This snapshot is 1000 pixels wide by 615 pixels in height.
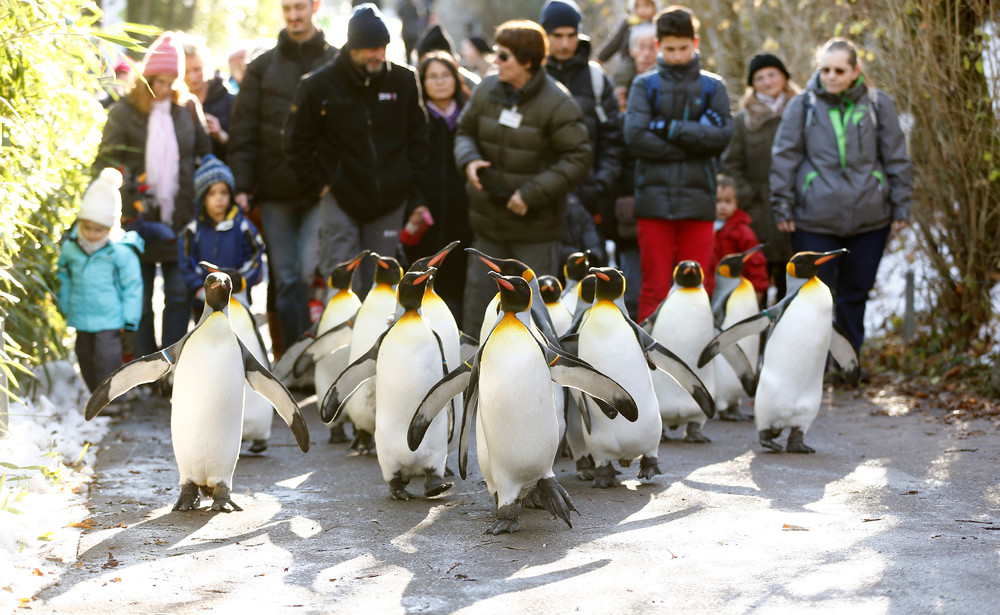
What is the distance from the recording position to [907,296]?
26.7 ft

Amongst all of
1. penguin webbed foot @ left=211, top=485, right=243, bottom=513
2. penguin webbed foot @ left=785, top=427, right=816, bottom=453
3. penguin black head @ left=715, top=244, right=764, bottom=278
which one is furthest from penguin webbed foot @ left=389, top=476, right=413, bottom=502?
penguin black head @ left=715, top=244, right=764, bottom=278

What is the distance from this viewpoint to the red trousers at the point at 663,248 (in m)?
7.07

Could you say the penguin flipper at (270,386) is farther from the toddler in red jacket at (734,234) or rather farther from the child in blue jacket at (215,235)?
the toddler in red jacket at (734,234)

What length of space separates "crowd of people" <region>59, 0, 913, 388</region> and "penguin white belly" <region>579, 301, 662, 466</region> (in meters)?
1.85

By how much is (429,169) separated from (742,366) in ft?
8.61

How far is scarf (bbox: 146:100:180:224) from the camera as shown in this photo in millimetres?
7156

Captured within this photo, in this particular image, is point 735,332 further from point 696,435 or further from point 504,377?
point 504,377

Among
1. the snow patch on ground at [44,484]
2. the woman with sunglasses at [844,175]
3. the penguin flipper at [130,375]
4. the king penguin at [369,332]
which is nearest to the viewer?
the snow patch on ground at [44,484]

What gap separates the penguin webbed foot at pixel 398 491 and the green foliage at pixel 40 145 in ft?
5.07

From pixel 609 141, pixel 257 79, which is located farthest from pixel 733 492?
pixel 257 79

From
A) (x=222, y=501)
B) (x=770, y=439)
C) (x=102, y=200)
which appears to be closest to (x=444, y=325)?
(x=222, y=501)

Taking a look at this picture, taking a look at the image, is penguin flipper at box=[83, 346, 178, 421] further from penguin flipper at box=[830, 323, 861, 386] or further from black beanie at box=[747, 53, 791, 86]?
black beanie at box=[747, 53, 791, 86]

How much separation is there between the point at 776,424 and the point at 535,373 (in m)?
1.85

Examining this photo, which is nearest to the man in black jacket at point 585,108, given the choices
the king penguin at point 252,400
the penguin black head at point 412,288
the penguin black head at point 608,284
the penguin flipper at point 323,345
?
the penguin flipper at point 323,345
